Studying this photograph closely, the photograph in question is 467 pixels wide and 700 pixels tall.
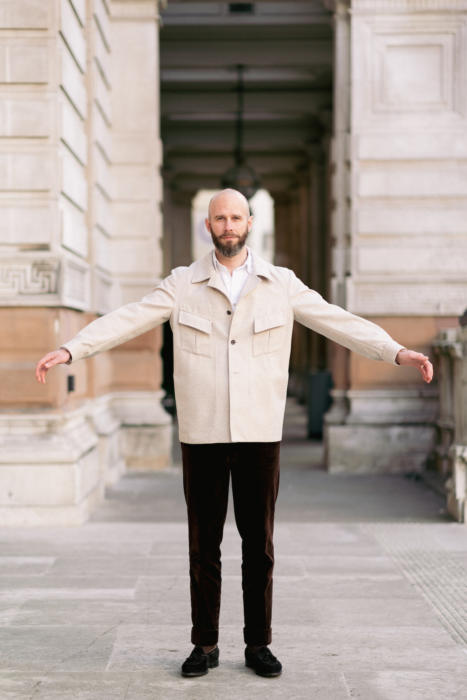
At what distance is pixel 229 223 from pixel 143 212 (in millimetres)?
7224

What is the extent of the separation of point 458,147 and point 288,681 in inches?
302

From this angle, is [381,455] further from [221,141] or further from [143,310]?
[221,141]

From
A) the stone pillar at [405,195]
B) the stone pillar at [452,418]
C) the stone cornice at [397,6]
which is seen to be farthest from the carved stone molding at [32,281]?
the stone cornice at [397,6]

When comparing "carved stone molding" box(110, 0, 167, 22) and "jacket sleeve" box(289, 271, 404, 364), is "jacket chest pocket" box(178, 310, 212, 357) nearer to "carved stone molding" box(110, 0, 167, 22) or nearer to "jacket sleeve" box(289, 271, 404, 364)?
"jacket sleeve" box(289, 271, 404, 364)

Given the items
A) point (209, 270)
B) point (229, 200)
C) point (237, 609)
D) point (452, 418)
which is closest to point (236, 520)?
point (209, 270)

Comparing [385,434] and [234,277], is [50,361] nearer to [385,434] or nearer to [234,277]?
[234,277]

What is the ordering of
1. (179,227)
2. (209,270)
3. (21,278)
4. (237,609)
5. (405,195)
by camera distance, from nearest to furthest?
(209,270)
(237,609)
(21,278)
(405,195)
(179,227)

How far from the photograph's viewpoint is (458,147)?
34.2ft

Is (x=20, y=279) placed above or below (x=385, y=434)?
above

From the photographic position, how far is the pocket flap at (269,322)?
3.98 metres

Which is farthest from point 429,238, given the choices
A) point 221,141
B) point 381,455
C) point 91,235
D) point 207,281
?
point 221,141

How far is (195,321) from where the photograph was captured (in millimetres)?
3992

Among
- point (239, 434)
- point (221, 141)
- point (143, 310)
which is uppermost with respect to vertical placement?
point (221, 141)

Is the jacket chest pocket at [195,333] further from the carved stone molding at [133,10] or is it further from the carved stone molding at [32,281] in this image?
the carved stone molding at [133,10]
